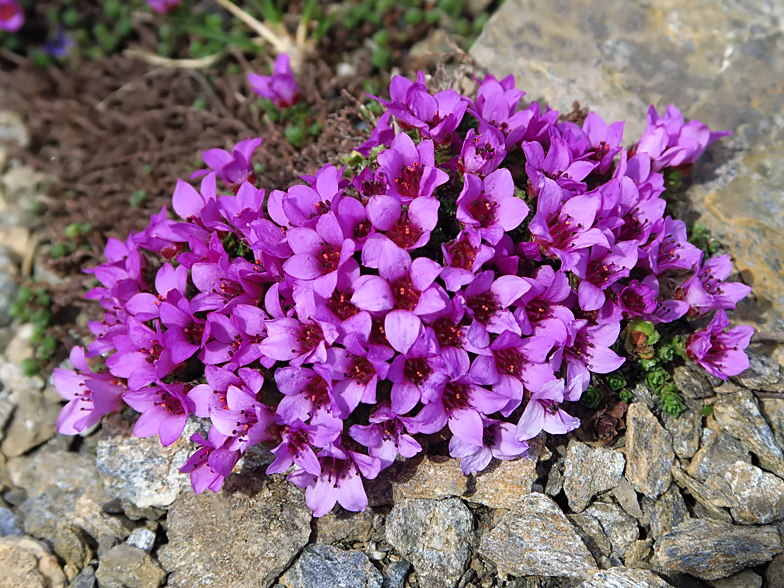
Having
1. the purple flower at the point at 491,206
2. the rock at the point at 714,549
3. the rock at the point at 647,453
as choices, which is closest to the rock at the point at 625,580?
the rock at the point at 714,549

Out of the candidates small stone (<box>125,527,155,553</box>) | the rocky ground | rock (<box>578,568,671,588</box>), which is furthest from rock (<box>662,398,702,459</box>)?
small stone (<box>125,527,155,553</box>)

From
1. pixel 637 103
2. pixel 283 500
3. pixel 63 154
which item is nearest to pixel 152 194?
pixel 63 154

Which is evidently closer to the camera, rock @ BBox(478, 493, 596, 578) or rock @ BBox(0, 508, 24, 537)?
rock @ BBox(478, 493, 596, 578)

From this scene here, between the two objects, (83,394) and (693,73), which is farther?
(693,73)

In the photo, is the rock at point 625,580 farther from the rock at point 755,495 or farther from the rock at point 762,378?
the rock at point 762,378

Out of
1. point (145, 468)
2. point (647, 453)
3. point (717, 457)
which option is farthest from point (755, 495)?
point (145, 468)

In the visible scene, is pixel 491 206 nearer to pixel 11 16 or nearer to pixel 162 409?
pixel 162 409

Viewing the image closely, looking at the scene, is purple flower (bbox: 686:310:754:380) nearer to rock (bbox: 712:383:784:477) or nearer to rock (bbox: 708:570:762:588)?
rock (bbox: 712:383:784:477)
